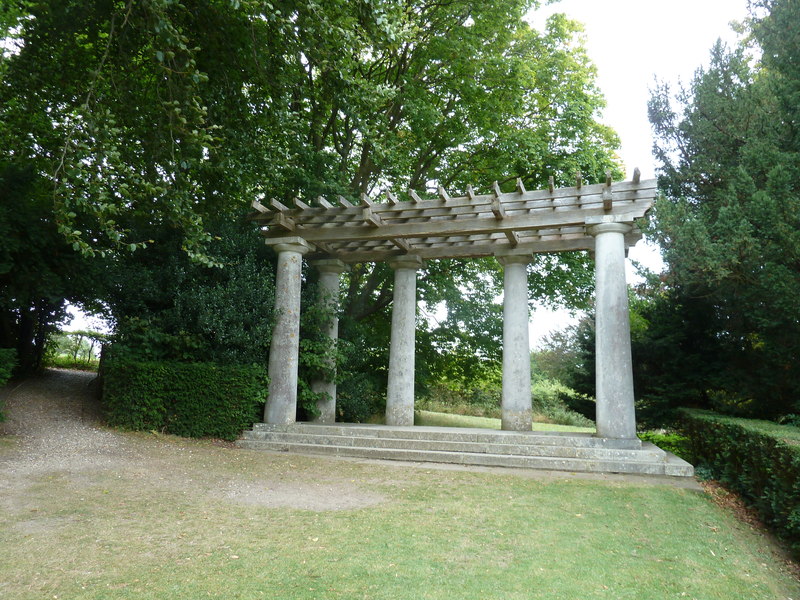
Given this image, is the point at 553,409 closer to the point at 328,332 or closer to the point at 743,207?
the point at 328,332

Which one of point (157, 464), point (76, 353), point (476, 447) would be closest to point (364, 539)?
point (157, 464)

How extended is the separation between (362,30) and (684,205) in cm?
645

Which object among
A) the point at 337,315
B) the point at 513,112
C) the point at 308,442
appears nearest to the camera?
the point at 308,442

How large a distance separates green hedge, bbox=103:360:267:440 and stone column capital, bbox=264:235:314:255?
275cm

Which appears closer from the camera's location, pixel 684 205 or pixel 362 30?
pixel 362 30

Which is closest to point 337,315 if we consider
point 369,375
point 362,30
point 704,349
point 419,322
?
point 369,375

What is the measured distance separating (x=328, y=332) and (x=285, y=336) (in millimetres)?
1509

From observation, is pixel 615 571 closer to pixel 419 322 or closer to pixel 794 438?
pixel 794 438

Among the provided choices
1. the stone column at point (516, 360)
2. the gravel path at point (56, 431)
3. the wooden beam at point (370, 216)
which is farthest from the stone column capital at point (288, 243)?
the gravel path at point (56, 431)

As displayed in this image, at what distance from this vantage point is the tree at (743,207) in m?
9.13

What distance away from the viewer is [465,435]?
10492 mm

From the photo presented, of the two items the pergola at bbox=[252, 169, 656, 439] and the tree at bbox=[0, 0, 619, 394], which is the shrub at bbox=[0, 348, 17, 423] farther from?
the pergola at bbox=[252, 169, 656, 439]

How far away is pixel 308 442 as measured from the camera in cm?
1101

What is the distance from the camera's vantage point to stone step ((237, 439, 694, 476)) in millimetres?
9055
